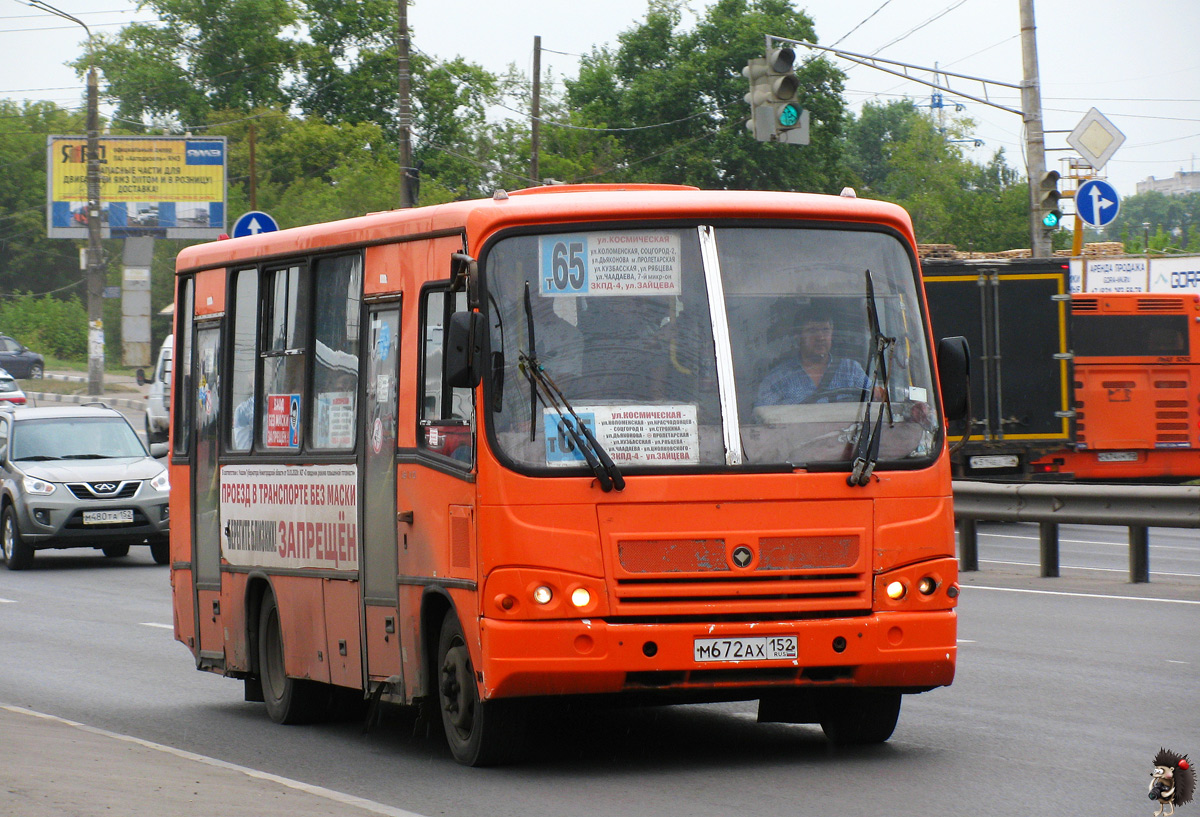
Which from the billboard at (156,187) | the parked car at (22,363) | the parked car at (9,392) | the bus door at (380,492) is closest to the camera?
the bus door at (380,492)

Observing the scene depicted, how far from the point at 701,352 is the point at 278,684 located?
3.85 metres

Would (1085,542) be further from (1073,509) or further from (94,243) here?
(94,243)

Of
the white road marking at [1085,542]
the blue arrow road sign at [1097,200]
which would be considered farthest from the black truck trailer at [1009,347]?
the blue arrow road sign at [1097,200]

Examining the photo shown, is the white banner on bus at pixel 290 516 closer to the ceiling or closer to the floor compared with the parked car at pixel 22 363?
closer to the floor

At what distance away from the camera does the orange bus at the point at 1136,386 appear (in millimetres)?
26062

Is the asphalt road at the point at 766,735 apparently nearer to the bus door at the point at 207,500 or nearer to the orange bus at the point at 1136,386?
the bus door at the point at 207,500

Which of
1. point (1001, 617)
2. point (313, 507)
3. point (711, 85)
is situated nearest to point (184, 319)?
point (313, 507)

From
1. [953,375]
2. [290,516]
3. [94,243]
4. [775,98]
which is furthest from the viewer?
[94,243]

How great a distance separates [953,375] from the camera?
878cm

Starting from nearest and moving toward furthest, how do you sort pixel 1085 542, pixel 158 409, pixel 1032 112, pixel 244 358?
pixel 244 358
pixel 1085 542
pixel 1032 112
pixel 158 409

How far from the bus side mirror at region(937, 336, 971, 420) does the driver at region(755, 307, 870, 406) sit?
1.65 feet

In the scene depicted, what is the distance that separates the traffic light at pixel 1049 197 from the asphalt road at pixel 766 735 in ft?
35.8

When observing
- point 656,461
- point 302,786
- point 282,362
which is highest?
point 282,362

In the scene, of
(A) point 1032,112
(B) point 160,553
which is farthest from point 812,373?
(A) point 1032,112
